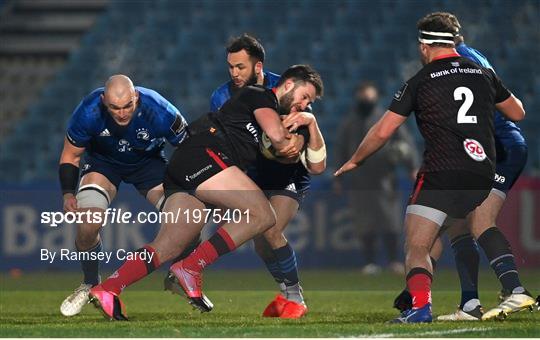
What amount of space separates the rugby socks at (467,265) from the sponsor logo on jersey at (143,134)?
219 cm

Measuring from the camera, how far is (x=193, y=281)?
7637 millimetres

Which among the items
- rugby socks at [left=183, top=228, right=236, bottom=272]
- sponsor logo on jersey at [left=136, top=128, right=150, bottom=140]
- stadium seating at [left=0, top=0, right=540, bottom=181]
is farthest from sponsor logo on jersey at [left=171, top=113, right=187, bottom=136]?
stadium seating at [left=0, top=0, right=540, bottom=181]

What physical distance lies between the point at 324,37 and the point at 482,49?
2.40 meters

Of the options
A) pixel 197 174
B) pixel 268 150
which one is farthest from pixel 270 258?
pixel 197 174

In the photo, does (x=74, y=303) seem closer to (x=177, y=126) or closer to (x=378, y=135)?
(x=177, y=126)

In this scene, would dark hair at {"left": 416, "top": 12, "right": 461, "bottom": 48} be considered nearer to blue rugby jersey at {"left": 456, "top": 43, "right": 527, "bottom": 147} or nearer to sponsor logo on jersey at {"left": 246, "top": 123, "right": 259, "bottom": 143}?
blue rugby jersey at {"left": 456, "top": 43, "right": 527, "bottom": 147}

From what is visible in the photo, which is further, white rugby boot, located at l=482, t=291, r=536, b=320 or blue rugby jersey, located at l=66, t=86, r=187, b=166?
blue rugby jersey, located at l=66, t=86, r=187, b=166

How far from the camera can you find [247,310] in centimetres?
899

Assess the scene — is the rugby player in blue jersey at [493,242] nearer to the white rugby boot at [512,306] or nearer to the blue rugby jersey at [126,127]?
the white rugby boot at [512,306]

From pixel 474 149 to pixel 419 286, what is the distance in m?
0.86

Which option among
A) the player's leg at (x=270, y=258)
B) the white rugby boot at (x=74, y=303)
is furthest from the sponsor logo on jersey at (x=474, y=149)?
the white rugby boot at (x=74, y=303)

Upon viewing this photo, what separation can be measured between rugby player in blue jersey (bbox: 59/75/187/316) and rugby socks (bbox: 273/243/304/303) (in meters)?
1.07

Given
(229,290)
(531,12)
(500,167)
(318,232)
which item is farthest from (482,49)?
(500,167)

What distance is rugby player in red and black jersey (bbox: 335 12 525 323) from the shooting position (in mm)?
7250
